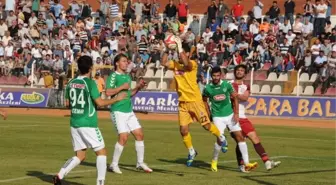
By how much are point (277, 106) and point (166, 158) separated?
63.0 ft

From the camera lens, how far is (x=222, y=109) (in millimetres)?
19219

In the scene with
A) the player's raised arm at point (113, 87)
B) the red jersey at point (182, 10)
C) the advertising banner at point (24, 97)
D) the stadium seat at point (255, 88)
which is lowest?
the advertising banner at point (24, 97)

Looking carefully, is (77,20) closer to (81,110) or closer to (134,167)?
(134,167)

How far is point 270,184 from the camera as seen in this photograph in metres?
16.9

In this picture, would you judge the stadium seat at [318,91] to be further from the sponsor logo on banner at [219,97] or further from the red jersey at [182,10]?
the sponsor logo on banner at [219,97]

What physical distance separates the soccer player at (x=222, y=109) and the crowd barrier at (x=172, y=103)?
55.3 ft

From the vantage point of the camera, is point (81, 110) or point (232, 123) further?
point (232, 123)

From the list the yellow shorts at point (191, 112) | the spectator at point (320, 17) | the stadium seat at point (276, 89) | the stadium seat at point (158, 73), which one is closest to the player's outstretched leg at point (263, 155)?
the yellow shorts at point (191, 112)

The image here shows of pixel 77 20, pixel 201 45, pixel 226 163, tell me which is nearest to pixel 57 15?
pixel 77 20

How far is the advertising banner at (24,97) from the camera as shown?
44688 mm

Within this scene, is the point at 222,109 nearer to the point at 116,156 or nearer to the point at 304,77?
the point at 116,156

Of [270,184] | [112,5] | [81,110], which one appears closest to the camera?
[81,110]

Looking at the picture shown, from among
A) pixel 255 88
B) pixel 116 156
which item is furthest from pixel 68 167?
pixel 255 88

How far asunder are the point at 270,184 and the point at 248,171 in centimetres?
203
